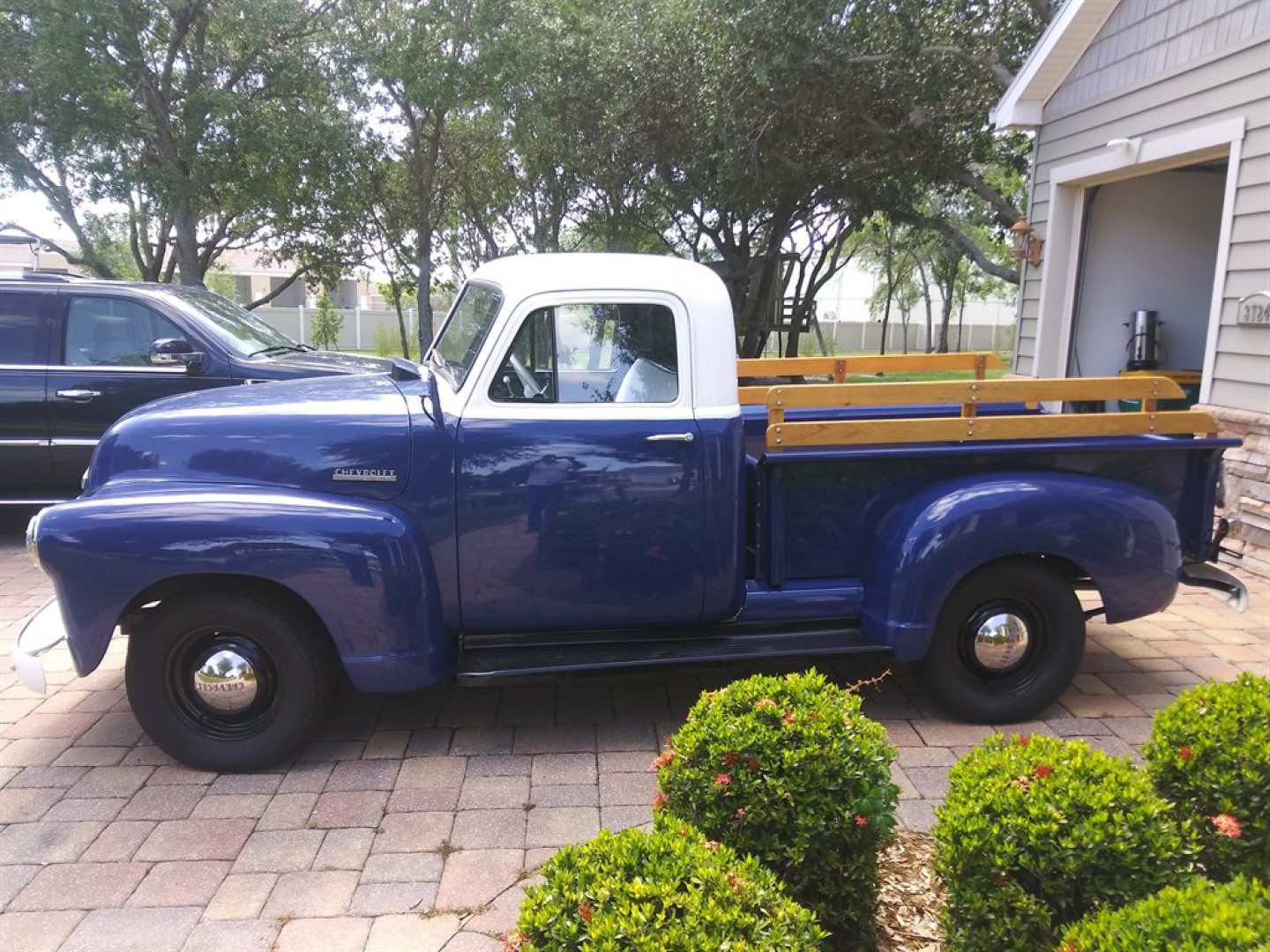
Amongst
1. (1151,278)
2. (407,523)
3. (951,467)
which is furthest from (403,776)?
(1151,278)

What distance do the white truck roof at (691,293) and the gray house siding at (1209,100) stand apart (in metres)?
4.75

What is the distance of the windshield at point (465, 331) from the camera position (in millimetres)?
3584

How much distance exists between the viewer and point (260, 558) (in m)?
3.16

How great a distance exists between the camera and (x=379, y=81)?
1343cm

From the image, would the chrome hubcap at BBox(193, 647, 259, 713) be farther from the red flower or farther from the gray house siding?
the gray house siding

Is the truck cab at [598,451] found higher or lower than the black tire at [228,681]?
higher

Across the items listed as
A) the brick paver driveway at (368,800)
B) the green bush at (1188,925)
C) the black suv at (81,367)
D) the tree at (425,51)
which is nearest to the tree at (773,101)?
the tree at (425,51)

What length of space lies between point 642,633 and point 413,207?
14437mm

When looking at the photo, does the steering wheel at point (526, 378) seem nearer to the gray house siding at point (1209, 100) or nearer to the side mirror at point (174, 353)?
the side mirror at point (174, 353)

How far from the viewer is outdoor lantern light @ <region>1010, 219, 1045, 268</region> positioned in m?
9.02

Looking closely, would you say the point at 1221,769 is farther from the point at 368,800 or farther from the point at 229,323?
the point at 229,323

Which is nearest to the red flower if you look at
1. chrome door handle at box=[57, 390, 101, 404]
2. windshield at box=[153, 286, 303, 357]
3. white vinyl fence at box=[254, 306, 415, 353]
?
windshield at box=[153, 286, 303, 357]

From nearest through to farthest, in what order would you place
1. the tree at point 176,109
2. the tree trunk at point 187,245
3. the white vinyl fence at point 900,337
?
the tree at point 176,109
the tree trunk at point 187,245
the white vinyl fence at point 900,337

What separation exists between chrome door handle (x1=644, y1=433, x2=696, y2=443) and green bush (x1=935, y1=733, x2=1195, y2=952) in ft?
5.57
